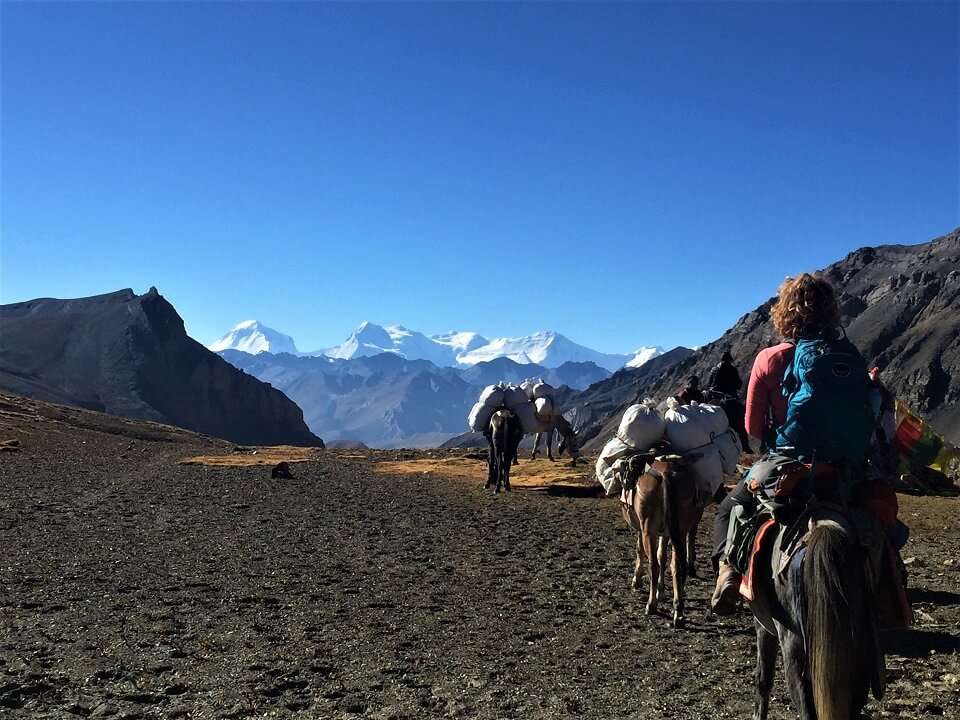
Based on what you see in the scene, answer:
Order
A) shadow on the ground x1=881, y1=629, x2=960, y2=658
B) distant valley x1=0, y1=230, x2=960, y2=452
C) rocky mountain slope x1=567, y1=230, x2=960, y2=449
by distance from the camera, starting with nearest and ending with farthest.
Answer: shadow on the ground x1=881, y1=629, x2=960, y2=658
rocky mountain slope x1=567, y1=230, x2=960, y2=449
distant valley x1=0, y1=230, x2=960, y2=452

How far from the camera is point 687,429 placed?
10.7 metres

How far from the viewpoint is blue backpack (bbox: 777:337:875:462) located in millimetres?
4875

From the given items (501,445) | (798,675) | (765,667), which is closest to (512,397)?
(501,445)

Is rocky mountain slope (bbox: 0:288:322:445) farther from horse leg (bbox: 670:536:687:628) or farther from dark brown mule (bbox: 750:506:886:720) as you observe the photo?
dark brown mule (bbox: 750:506:886:720)

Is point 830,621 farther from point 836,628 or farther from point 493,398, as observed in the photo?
point 493,398

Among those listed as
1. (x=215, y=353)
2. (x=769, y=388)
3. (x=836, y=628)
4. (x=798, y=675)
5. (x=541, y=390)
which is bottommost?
(x=798, y=675)

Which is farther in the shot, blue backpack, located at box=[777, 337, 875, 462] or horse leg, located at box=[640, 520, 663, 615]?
horse leg, located at box=[640, 520, 663, 615]

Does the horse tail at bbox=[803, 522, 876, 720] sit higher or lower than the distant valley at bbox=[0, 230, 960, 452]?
lower

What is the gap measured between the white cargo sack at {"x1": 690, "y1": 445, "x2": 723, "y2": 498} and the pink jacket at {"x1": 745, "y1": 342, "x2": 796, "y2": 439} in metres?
5.15

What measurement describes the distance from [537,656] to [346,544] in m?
7.32

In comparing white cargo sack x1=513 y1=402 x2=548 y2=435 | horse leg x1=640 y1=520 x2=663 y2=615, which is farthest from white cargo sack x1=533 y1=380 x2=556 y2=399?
horse leg x1=640 y1=520 x2=663 y2=615

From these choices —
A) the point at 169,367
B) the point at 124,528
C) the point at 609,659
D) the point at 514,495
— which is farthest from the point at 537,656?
the point at 169,367

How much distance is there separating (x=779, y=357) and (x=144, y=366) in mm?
163019

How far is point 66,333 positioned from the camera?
157 m
